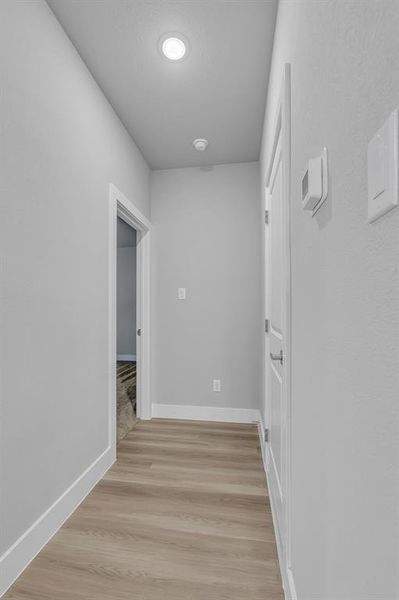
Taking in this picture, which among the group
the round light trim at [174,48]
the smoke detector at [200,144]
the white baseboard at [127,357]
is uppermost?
the round light trim at [174,48]

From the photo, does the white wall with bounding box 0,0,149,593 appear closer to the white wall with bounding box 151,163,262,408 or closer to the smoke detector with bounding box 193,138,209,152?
the smoke detector with bounding box 193,138,209,152

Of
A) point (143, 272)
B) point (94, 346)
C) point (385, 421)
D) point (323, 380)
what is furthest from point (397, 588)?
point (143, 272)

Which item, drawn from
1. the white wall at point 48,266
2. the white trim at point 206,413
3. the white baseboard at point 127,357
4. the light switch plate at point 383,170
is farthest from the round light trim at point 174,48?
the white baseboard at point 127,357

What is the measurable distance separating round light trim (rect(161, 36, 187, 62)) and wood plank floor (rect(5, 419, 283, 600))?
2621 mm

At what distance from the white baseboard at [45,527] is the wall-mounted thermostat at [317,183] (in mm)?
1733

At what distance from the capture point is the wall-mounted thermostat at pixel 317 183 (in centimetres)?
74

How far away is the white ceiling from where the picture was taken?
158 centimetres

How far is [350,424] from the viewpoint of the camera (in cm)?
59

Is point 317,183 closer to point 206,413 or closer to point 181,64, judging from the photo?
point 181,64

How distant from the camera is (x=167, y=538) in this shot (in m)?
1.58

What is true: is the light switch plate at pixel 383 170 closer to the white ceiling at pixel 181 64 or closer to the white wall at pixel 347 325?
the white wall at pixel 347 325

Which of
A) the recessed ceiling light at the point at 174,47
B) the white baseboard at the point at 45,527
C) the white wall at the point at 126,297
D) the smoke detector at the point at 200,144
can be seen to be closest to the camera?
the white baseboard at the point at 45,527

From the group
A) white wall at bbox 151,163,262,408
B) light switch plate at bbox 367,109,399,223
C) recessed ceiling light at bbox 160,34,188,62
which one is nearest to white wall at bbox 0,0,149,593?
recessed ceiling light at bbox 160,34,188,62

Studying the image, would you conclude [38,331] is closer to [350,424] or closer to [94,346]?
[94,346]
